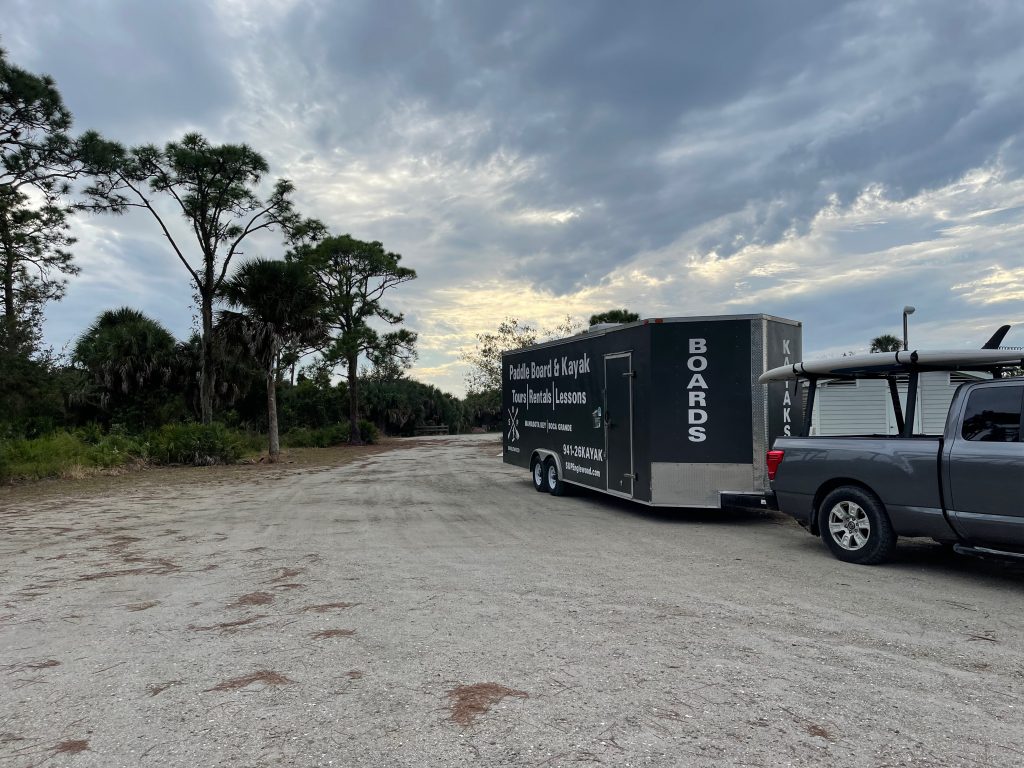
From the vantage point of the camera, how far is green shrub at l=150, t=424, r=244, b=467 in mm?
22609

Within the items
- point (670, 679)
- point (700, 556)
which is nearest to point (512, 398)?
point (700, 556)

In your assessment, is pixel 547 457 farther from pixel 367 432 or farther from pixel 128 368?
pixel 367 432

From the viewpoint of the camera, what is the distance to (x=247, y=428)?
3369 cm

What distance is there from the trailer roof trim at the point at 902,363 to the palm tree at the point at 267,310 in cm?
2183

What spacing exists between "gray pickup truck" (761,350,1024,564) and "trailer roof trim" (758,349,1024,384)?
0.04 ft

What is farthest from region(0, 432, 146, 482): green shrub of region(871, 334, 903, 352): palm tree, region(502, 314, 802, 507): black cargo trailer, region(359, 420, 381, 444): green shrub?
region(871, 334, 903, 352): palm tree

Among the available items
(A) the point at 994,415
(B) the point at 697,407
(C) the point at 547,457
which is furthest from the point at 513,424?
(A) the point at 994,415

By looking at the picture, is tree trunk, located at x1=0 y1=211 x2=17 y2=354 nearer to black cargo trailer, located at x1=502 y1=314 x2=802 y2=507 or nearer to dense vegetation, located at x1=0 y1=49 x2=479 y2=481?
dense vegetation, located at x1=0 y1=49 x2=479 y2=481

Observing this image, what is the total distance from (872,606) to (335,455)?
26649mm

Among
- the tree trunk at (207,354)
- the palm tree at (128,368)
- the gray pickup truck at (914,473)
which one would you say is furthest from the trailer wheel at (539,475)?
the palm tree at (128,368)

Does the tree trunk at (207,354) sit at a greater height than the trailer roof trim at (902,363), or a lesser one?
greater

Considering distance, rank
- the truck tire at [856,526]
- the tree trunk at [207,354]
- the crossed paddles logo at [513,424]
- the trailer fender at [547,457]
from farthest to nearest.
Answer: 1. the tree trunk at [207,354]
2. the crossed paddles logo at [513,424]
3. the trailer fender at [547,457]
4. the truck tire at [856,526]

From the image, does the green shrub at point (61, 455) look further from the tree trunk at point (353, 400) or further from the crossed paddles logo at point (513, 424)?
the tree trunk at point (353, 400)

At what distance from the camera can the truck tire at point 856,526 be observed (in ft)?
22.1
